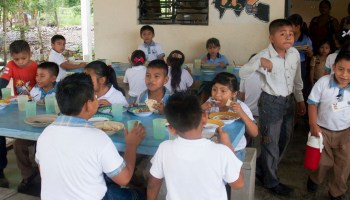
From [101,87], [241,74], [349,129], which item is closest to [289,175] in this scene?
[349,129]

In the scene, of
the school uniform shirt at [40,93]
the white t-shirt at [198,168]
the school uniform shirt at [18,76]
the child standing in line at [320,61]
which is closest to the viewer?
the white t-shirt at [198,168]

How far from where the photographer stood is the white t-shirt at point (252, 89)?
3.64 meters

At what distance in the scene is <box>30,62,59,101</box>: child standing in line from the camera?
3.24 meters

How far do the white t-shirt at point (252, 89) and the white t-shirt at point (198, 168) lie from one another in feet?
6.72

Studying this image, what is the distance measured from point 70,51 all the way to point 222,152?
8.65 metres

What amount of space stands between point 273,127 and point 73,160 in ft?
6.16

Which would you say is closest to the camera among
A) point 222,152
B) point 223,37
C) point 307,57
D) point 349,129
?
point 222,152

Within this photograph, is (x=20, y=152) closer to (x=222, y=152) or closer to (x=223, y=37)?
(x=222, y=152)

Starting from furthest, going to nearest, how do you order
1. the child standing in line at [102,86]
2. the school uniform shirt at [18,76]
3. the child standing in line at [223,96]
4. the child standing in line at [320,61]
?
the child standing in line at [320,61]
the school uniform shirt at [18,76]
the child standing in line at [102,86]
the child standing in line at [223,96]

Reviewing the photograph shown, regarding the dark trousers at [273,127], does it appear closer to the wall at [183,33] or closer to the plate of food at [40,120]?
the plate of food at [40,120]

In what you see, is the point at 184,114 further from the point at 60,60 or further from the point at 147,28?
the point at 147,28

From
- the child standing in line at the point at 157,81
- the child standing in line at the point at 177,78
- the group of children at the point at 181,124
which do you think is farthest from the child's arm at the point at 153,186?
the child standing in line at the point at 177,78

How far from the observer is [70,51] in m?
9.66

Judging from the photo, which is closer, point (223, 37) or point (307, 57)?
point (307, 57)
